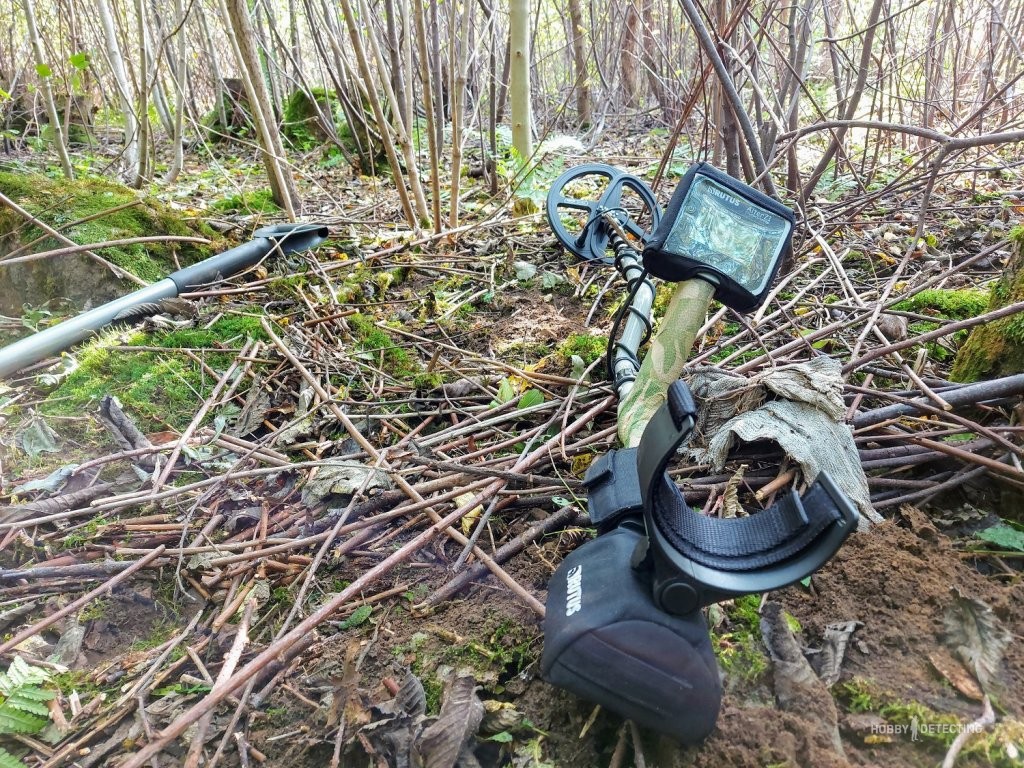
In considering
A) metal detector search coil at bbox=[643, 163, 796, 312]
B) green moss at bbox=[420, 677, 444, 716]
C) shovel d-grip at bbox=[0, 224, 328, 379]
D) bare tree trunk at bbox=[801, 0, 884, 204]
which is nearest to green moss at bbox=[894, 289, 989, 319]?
bare tree trunk at bbox=[801, 0, 884, 204]

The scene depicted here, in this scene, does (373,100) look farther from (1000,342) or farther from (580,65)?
(580,65)

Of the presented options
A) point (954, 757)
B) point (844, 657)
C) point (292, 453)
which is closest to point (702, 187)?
point (844, 657)

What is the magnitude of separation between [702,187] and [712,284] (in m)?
0.25

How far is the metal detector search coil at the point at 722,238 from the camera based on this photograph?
1.37m

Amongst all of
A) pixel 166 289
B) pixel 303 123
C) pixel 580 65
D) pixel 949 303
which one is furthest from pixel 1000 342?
pixel 303 123

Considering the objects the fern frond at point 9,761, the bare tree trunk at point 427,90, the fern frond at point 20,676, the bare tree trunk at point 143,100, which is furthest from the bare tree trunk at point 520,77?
the fern frond at point 9,761

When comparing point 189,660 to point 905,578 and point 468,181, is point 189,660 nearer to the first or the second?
point 905,578

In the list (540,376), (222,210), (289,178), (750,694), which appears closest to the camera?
(750,694)

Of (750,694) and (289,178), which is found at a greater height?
(289,178)

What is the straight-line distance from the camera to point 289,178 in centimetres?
377

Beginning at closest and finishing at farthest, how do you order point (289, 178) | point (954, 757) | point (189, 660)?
point (954, 757) < point (189, 660) < point (289, 178)

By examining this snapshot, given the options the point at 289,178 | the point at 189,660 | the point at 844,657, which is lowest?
the point at 189,660

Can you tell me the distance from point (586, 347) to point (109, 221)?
282cm

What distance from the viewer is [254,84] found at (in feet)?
10.3
